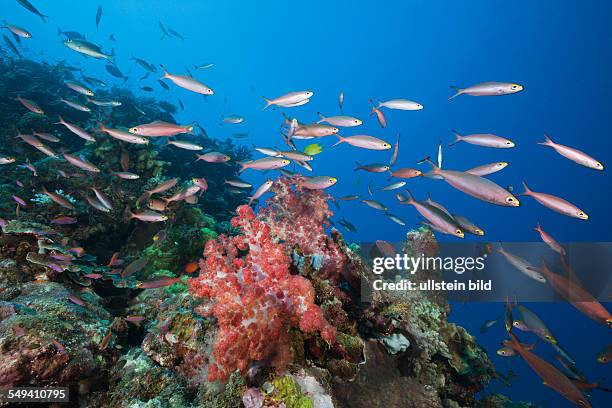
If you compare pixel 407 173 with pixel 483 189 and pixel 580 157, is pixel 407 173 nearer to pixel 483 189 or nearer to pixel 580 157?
pixel 483 189

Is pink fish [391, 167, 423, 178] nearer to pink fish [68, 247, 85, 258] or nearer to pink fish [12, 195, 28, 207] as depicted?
pink fish [68, 247, 85, 258]

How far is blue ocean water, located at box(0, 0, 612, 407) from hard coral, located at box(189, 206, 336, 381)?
172ft

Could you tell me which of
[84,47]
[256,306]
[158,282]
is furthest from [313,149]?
[84,47]

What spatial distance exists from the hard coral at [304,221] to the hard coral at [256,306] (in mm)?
975

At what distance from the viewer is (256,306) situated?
8.58 feet

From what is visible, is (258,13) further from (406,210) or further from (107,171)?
(107,171)

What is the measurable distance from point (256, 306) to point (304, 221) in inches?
75.4

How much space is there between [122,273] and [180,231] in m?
2.01

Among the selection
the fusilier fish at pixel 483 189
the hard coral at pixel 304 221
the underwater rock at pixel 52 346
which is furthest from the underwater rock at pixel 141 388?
the fusilier fish at pixel 483 189

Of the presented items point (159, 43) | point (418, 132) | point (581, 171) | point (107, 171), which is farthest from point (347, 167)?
point (107, 171)

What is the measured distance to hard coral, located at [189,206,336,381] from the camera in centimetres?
245

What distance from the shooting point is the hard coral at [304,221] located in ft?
12.8

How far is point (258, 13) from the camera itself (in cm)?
11450

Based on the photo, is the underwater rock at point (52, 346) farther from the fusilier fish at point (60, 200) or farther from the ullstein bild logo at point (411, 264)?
the ullstein bild logo at point (411, 264)
